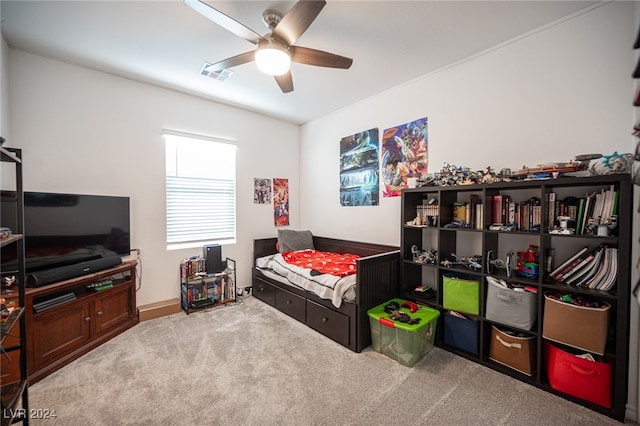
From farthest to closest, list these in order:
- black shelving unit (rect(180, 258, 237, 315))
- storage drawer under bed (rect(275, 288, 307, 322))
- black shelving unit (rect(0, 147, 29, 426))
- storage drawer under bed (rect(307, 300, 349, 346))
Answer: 1. black shelving unit (rect(180, 258, 237, 315))
2. storage drawer under bed (rect(275, 288, 307, 322))
3. storage drawer under bed (rect(307, 300, 349, 346))
4. black shelving unit (rect(0, 147, 29, 426))

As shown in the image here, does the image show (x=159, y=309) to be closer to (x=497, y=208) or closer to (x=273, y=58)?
(x=273, y=58)

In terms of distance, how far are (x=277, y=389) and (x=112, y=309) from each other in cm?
197

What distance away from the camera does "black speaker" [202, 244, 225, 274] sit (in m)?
3.52

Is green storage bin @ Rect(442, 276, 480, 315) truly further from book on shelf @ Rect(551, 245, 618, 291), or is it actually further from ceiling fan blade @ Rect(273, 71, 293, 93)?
ceiling fan blade @ Rect(273, 71, 293, 93)

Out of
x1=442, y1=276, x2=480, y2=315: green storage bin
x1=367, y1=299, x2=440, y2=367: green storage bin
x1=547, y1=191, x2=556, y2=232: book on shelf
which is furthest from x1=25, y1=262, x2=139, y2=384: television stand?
x1=547, y1=191, x2=556, y2=232: book on shelf

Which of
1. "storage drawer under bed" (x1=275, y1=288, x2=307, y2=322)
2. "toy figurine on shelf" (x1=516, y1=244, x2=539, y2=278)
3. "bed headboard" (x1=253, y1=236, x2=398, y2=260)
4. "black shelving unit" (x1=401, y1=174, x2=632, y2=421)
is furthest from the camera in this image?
"bed headboard" (x1=253, y1=236, x2=398, y2=260)

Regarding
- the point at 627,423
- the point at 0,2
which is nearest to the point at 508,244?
Result: the point at 627,423

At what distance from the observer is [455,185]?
2.40 metres

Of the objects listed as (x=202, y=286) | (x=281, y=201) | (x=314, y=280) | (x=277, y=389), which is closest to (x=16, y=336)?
(x=277, y=389)

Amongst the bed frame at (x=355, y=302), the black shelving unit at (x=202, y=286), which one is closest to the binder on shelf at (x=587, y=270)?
the bed frame at (x=355, y=302)

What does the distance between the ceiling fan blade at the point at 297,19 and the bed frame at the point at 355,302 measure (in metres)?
1.89

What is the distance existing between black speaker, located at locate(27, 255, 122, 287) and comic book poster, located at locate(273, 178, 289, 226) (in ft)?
7.18

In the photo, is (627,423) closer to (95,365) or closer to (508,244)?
(508,244)

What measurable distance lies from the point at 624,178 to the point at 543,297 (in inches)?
36.6
